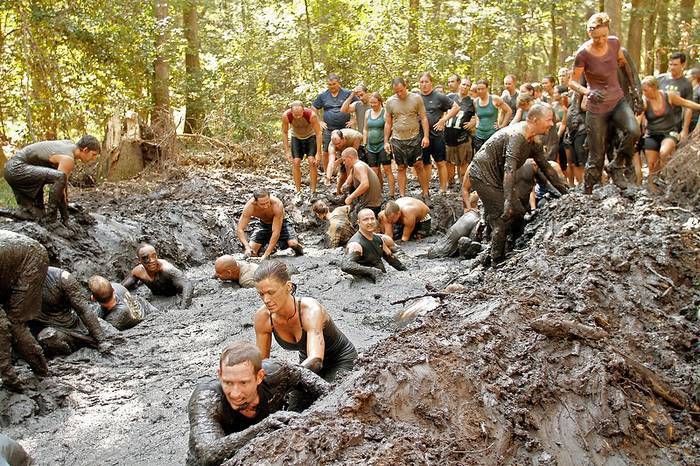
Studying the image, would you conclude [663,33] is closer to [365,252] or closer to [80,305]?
[365,252]

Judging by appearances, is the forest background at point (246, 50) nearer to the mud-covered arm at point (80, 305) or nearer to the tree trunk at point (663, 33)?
the tree trunk at point (663, 33)

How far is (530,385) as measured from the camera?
3.59 meters

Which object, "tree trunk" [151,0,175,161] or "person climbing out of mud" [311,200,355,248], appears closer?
"person climbing out of mud" [311,200,355,248]

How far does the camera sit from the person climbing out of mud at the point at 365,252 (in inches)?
344

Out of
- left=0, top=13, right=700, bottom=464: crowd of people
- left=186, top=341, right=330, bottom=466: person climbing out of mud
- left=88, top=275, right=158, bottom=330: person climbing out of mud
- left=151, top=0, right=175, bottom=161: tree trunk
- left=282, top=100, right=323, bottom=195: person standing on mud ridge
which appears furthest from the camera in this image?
left=151, top=0, right=175, bottom=161: tree trunk

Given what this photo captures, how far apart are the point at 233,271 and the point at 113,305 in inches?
74.1

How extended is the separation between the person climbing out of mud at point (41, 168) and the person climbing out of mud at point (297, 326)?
4.87 metres

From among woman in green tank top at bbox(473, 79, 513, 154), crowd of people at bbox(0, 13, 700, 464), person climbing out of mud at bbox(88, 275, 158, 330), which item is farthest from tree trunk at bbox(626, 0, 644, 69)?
person climbing out of mud at bbox(88, 275, 158, 330)

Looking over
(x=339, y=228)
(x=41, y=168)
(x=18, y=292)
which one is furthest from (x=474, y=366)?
(x=339, y=228)

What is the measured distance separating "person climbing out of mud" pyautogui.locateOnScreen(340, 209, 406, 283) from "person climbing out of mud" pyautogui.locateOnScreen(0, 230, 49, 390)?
388 centimetres

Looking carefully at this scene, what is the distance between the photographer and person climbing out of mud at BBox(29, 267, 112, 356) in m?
6.84

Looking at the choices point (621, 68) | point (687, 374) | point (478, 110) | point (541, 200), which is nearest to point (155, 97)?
point (478, 110)

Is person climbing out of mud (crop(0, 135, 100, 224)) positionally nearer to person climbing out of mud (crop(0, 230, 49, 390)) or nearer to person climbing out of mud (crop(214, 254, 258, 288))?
person climbing out of mud (crop(214, 254, 258, 288))

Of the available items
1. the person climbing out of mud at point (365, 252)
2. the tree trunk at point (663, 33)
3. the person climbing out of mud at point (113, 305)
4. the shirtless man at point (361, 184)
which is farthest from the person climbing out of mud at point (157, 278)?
the tree trunk at point (663, 33)
